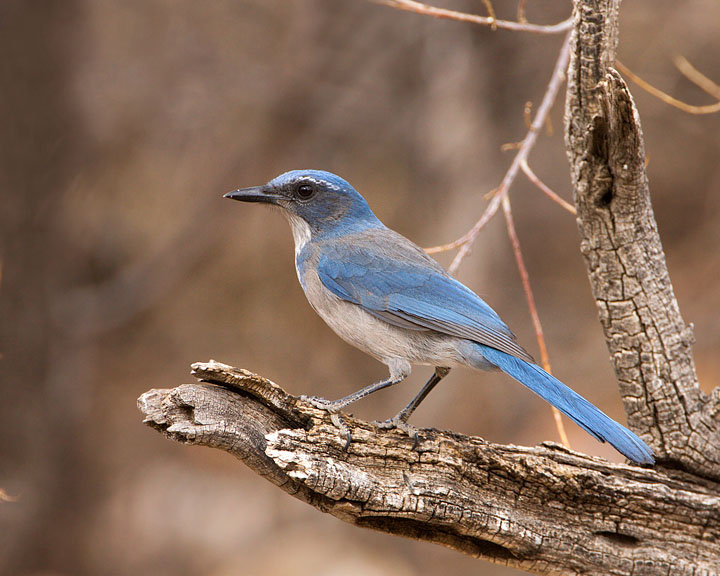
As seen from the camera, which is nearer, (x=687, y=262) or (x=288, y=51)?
(x=288, y=51)

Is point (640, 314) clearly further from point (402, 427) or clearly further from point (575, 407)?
point (402, 427)

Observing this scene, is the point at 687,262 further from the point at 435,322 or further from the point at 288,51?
the point at 435,322

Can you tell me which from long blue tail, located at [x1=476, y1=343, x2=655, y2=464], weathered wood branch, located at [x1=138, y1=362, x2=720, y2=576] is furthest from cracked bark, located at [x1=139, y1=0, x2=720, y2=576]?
long blue tail, located at [x1=476, y1=343, x2=655, y2=464]

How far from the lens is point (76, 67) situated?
6.91 metres

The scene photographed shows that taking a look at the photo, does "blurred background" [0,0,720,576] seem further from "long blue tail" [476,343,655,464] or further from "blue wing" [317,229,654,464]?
"long blue tail" [476,343,655,464]

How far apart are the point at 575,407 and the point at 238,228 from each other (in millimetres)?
6598

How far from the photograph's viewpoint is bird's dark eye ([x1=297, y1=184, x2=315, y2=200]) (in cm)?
438

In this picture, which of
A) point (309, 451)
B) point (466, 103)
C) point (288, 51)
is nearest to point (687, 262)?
point (466, 103)

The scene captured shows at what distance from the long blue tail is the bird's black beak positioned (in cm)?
144

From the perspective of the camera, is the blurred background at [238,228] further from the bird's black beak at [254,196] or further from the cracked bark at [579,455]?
the cracked bark at [579,455]

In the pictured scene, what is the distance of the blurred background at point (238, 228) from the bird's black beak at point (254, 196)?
2902mm

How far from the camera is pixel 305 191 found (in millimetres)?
4387

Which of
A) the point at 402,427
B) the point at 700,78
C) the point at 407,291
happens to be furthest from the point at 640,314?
the point at 700,78

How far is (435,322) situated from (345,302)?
1.62 feet
